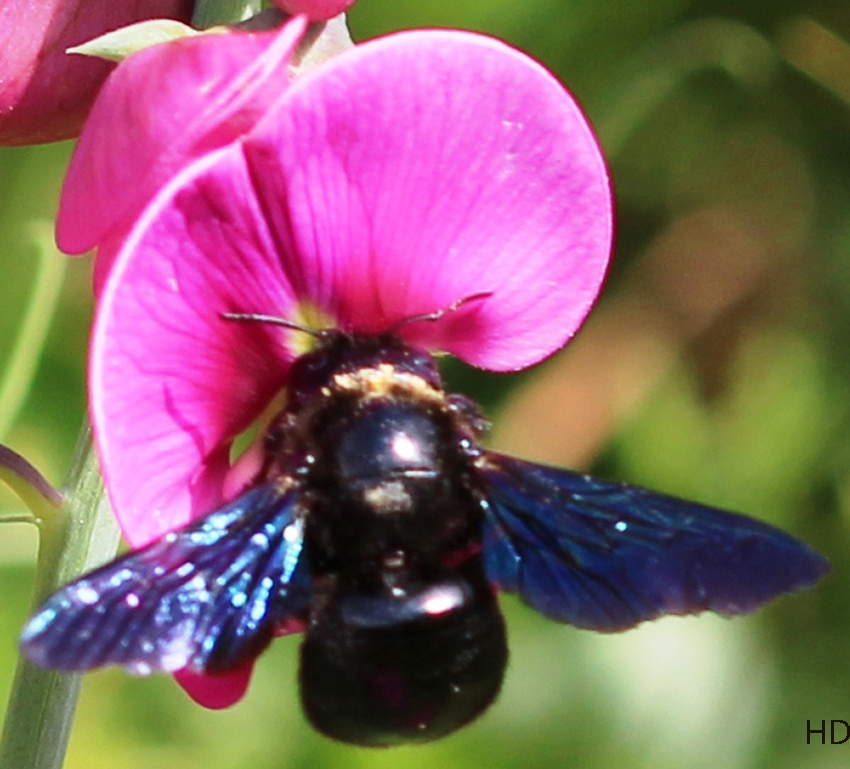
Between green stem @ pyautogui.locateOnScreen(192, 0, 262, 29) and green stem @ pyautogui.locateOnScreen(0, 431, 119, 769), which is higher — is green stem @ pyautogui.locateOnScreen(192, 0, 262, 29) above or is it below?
above

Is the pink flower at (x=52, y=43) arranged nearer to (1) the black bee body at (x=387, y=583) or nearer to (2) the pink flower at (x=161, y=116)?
(2) the pink flower at (x=161, y=116)

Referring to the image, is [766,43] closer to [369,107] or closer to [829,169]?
[829,169]

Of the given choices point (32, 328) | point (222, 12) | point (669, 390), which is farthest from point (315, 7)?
point (669, 390)

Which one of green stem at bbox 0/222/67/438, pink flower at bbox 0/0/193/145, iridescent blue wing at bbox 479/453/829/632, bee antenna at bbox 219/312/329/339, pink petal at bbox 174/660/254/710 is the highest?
pink flower at bbox 0/0/193/145

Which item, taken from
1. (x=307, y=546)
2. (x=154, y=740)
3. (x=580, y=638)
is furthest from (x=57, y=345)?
(x=307, y=546)

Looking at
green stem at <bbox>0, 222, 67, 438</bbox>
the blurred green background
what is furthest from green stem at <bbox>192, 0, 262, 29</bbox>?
the blurred green background

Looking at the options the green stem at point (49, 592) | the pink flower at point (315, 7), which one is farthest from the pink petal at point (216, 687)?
the pink flower at point (315, 7)

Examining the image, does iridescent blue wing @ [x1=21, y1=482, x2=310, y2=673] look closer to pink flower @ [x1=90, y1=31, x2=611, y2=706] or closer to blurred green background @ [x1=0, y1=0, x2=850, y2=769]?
pink flower @ [x1=90, y1=31, x2=611, y2=706]
